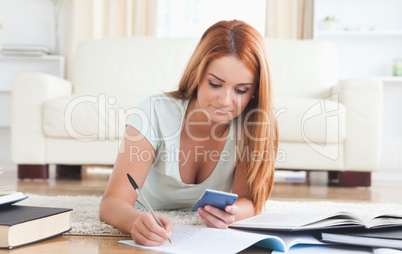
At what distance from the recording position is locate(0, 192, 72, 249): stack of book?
885mm

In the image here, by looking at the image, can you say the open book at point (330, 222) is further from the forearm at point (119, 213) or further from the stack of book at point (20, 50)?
the stack of book at point (20, 50)

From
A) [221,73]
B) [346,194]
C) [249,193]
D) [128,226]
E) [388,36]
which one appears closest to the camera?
[128,226]

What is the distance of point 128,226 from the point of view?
1.07 meters

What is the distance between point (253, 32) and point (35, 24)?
373cm

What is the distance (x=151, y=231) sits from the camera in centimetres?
93

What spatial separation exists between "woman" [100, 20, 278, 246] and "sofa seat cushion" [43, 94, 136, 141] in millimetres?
1207

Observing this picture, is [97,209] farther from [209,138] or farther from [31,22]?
[31,22]

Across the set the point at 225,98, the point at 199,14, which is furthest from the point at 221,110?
the point at 199,14

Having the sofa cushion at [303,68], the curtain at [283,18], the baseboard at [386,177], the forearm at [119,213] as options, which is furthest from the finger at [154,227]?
the curtain at [283,18]

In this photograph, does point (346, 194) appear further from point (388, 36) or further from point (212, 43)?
point (388, 36)

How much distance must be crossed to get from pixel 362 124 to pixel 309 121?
369 mm

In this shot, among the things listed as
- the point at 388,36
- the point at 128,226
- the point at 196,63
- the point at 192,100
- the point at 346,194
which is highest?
the point at 388,36

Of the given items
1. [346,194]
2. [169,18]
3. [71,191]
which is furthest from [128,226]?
[169,18]

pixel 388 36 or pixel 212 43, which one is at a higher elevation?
pixel 388 36
